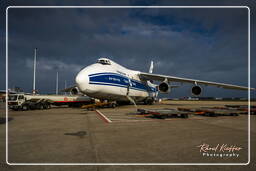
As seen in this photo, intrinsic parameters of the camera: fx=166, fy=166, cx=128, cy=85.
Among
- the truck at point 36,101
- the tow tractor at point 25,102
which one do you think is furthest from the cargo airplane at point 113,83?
the tow tractor at point 25,102

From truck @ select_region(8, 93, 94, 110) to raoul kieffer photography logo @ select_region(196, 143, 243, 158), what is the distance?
16.8 m

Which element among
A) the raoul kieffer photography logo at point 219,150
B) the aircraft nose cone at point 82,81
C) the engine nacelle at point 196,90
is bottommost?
the raoul kieffer photography logo at point 219,150

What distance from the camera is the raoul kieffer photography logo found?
12.8 ft

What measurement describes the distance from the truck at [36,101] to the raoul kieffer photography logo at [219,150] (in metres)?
16.8

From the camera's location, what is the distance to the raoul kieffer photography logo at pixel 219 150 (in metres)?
3.92

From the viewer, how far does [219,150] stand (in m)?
4.16

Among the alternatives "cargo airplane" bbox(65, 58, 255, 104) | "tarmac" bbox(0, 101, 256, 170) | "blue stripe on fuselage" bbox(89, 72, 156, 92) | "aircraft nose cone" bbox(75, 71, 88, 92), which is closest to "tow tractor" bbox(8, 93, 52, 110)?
"cargo airplane" bbox(65, 58, 255, 104)

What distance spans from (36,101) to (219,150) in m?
17.5

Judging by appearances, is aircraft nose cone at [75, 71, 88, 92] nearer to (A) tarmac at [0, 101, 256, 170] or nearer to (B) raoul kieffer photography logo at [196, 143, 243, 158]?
(A) tarmac at [0, 101, 256, 170]

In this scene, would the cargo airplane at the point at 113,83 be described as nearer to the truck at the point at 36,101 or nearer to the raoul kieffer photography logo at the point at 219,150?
the truck at the point at 36,101

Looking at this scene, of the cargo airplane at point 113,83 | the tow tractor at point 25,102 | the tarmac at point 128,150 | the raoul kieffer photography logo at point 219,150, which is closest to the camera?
the tarmac at point 128,150

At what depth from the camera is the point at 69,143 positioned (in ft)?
15.6

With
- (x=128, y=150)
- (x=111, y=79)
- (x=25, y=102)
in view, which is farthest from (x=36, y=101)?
(x=128, y=150)

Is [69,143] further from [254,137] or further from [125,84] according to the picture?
[125,84]
